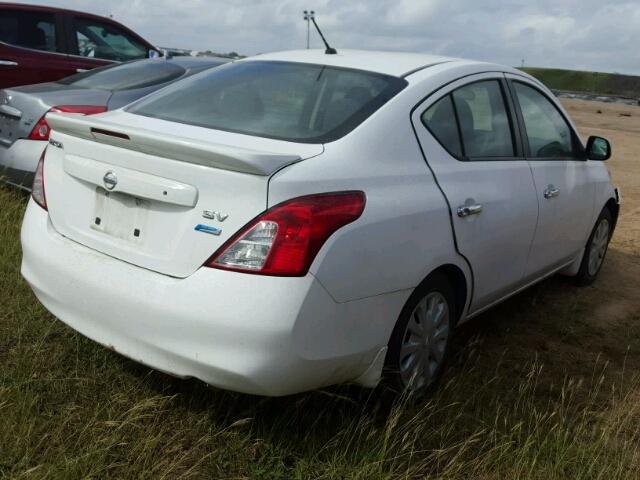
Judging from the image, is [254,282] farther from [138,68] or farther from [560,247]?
[138,68]

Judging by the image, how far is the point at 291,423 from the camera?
3.08 metres

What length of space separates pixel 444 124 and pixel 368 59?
0.57m

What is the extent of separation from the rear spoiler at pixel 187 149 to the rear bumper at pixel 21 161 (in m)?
3.07

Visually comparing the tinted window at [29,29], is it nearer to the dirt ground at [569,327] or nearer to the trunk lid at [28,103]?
the trunk lid at [28,103]

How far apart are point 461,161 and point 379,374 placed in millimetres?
1126

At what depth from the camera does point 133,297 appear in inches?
Result: 106

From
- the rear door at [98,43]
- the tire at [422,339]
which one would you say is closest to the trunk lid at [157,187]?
the tire at [422,339]

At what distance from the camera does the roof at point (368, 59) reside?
3.58 meters

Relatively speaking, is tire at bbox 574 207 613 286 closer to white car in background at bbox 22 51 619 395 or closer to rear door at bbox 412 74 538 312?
rear door at bbox 412 74 538 312

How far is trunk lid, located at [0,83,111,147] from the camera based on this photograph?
593 cm

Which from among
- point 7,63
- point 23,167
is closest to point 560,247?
point 23,167

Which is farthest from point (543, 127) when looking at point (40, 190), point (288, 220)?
point (40, 190)

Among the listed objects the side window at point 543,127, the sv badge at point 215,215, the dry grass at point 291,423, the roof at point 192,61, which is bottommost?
the dry grass at point 291,423

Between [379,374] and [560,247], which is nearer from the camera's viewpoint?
[379,374]
